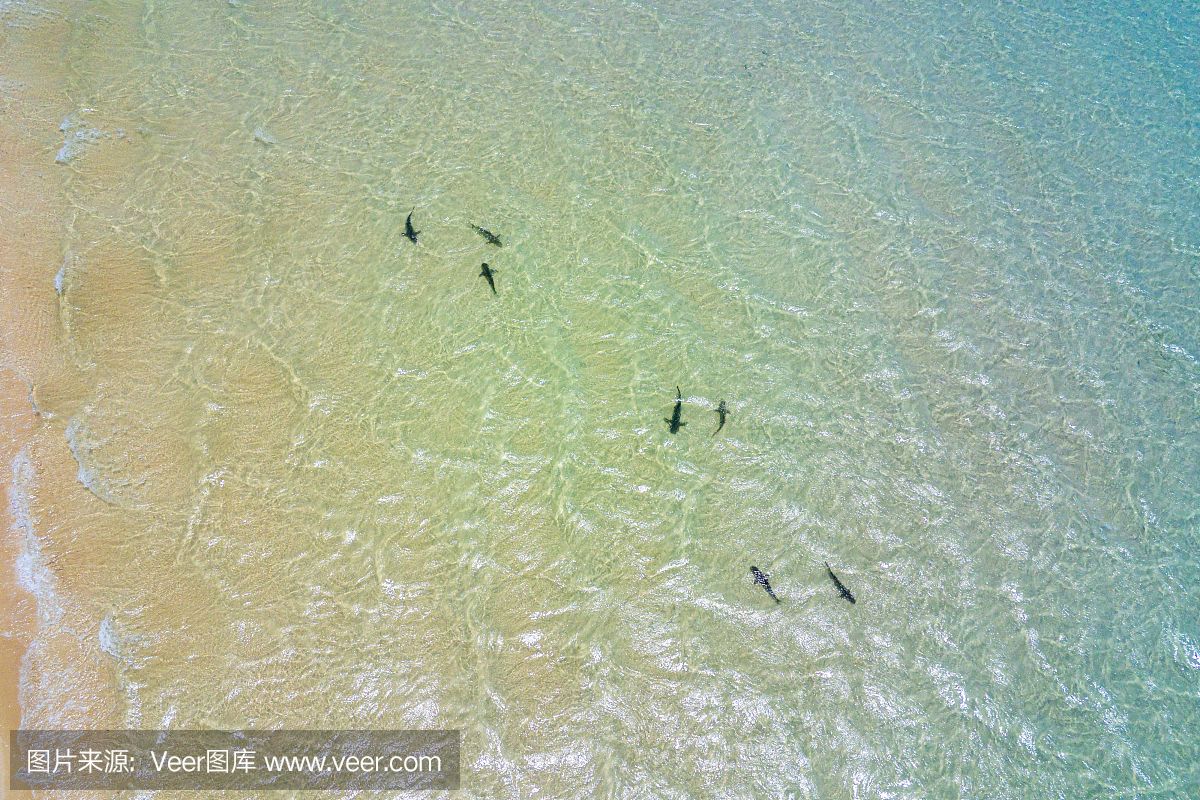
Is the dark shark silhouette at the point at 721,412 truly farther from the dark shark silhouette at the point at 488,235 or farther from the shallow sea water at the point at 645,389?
the dark shark silhouette at the point at 488,235

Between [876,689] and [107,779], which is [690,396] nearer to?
[876,689]

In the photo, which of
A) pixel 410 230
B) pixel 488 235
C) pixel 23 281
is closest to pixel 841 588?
pixel 488 235

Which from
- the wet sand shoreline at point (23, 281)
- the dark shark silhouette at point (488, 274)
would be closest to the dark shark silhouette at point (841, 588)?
→ the dark shark silhouette at point (488, 274)

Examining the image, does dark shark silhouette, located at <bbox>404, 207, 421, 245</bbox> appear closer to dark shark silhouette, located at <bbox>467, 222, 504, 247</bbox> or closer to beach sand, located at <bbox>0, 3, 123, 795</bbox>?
dark shark silhouette, located at <bbox>467, 222, 504, 247</bbox>

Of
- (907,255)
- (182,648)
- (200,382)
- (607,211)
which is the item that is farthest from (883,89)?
(182,648)

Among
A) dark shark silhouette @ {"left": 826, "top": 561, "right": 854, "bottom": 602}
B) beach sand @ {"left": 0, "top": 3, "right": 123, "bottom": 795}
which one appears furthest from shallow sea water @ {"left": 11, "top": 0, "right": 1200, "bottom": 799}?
beach sand @ {"left": 0, "top": 3, "right": 123, "bottom": 795}
